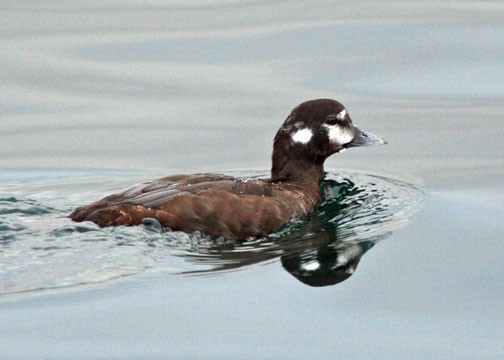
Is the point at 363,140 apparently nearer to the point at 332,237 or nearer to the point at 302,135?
the point at 302,135

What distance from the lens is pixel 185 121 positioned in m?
11.7

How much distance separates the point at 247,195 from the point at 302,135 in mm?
1035

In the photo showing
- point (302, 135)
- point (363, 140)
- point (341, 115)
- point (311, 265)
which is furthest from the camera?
point (363, 140)

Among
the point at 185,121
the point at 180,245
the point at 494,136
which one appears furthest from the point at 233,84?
the point at 180,245

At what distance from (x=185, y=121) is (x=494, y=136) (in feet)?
9.55

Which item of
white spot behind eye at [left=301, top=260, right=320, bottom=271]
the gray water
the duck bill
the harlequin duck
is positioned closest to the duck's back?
the harlequin duck

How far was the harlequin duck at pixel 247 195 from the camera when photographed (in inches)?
328

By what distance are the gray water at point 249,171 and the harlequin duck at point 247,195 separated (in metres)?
0.12

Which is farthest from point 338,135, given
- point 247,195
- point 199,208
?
point 199,208

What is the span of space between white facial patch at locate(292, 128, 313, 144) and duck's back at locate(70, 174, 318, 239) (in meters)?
0.80

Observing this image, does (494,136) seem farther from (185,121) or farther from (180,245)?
(180,245)

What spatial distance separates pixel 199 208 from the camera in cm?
835

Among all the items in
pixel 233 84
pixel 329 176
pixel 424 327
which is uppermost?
pixel 233 84

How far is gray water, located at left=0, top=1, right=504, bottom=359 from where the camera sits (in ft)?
22.6
